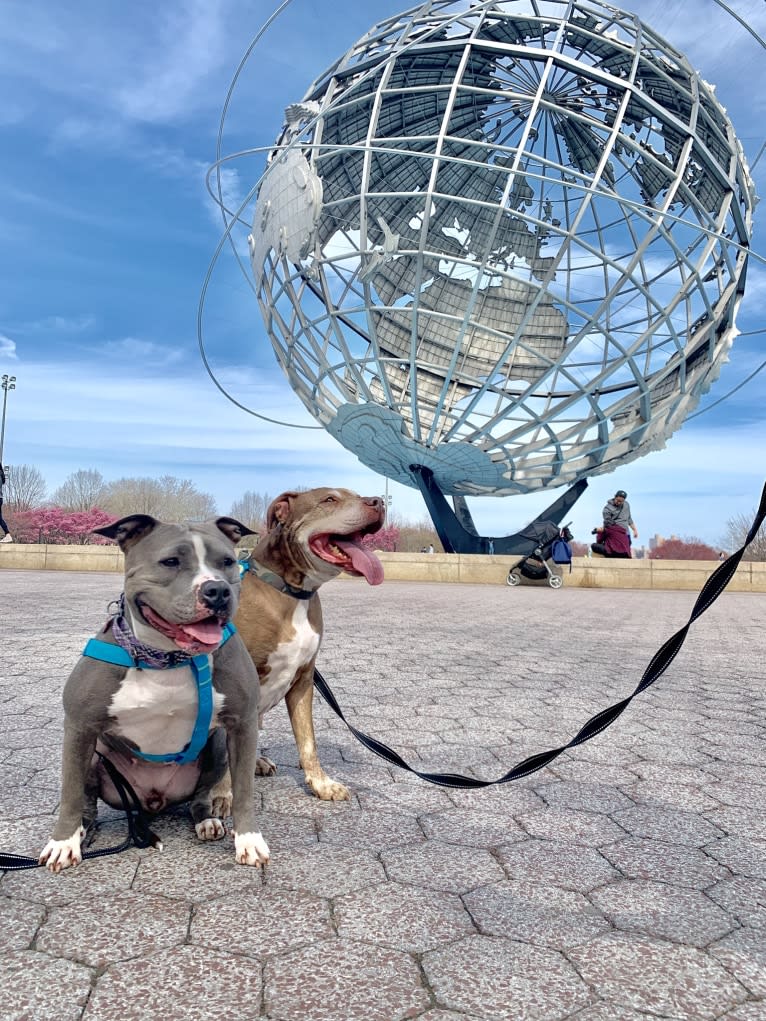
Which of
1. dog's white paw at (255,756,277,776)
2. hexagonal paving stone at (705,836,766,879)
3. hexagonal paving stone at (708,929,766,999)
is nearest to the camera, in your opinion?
hexagonal paving stone at (708,929,766,999)

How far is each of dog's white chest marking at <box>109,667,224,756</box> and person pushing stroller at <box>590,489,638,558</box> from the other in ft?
56.7

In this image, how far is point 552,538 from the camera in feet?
53.5

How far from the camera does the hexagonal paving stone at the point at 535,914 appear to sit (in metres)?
1.61

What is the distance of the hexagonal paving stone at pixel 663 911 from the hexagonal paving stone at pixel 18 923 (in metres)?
1.37

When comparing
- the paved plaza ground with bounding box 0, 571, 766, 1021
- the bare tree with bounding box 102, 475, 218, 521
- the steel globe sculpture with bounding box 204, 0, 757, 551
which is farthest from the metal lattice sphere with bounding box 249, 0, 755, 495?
the bare tree with bounding box 102, 475, 218, 521

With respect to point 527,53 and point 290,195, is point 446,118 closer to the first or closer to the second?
point 527,53

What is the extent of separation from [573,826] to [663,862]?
0.33 m

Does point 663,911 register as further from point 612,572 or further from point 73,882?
point 612,572

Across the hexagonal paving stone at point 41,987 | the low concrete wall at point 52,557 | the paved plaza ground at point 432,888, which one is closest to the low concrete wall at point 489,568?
the low concrete wall at point 52,557

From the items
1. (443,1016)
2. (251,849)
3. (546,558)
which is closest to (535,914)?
(443,1016)

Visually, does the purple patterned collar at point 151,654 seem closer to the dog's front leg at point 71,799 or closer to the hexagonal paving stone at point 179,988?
the dog's front leg at point 71,799

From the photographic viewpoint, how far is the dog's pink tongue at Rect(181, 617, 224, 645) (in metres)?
1.72

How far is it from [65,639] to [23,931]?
5035 millimetres

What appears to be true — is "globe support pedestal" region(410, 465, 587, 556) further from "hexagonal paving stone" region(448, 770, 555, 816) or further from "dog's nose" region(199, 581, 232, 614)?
"dog's nose" region(199, 581, 232, 614)
